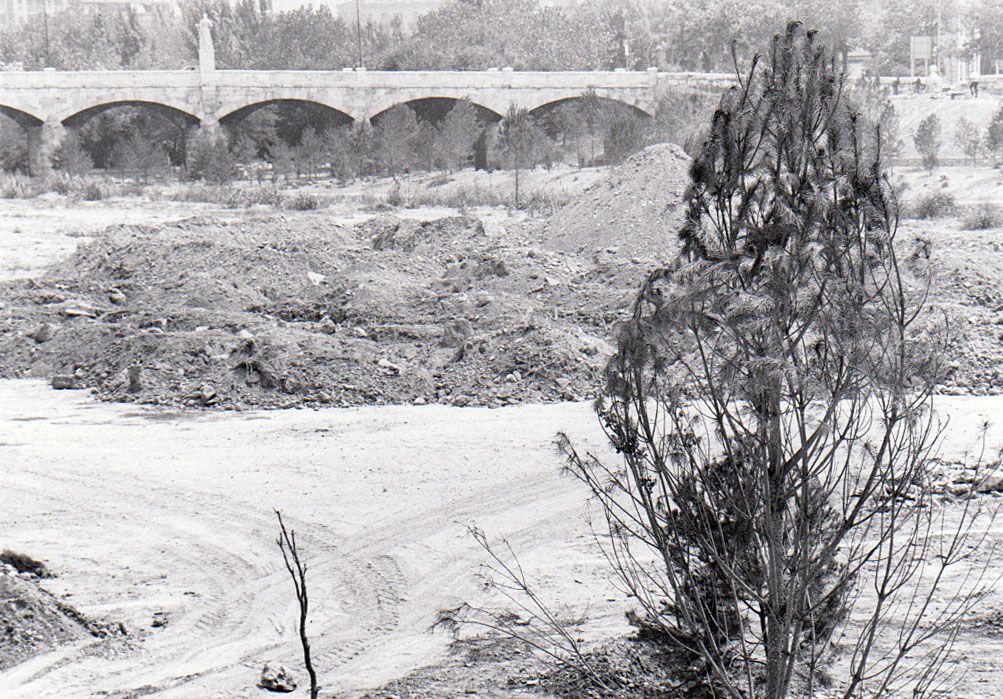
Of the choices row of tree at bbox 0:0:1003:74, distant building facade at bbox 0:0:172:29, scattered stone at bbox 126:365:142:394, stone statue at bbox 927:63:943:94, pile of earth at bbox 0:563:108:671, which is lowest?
pile of earth at bbox 0:563:108:671

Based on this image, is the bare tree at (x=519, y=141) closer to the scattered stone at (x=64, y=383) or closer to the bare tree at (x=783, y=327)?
the scattered stone at (x=64, y=383)

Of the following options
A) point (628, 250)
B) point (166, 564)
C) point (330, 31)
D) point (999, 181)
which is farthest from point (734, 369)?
point (330, 31)

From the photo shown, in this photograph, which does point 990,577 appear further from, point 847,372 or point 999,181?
point 999,181

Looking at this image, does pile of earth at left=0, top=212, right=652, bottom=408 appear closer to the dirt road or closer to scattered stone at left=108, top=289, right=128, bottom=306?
scattered stone at left=108, top=289, right=128, bottom=306

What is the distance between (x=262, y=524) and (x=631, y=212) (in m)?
19.2

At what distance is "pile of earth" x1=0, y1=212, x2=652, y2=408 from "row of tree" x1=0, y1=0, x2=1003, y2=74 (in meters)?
52.5

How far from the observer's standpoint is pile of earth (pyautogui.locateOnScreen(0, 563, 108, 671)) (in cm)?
1102

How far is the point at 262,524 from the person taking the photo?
1488 centimetres

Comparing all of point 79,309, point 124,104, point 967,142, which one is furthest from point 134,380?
point 124,104

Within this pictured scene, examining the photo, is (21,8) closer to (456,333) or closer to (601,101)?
(601,101)

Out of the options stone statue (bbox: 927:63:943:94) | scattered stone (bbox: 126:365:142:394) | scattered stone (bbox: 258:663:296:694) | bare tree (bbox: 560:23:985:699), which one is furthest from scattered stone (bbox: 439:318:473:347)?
stone statue (bbox: 927:63:943:94)

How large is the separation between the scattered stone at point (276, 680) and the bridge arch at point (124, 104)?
189 feet

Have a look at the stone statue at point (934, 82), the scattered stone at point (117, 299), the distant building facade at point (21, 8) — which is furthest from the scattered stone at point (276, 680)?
the distant building facade at point (21, 8)

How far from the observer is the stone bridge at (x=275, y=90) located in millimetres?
63531
